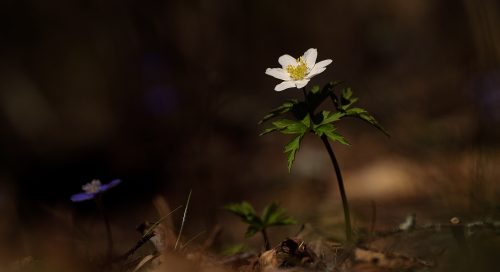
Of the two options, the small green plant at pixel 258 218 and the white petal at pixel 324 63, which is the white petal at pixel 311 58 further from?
the small green plant at pixel 258 218

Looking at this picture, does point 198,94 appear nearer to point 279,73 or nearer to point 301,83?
point 279,73

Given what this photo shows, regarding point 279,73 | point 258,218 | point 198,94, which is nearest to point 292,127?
point 279,73

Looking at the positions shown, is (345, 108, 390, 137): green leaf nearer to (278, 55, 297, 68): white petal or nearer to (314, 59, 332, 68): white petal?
(314, 59, 332, 68): white petal

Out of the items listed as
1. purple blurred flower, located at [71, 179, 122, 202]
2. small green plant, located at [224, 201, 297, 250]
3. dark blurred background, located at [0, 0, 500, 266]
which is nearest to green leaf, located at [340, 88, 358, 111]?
small green plant, located at [224, 201, 297, 250]

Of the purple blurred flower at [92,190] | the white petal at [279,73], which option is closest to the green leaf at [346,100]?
the white petal at [279,73]

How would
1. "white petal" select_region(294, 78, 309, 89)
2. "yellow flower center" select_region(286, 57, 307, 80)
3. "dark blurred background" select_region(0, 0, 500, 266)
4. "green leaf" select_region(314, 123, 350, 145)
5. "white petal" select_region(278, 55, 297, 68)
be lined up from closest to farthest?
1. "green leaf" select_region(314, 123, 350, 145)
2. "white petal" select_region(294, 78, 309, 89)
3. "yellow flower center" select_region(286, 57, 307, 80)
4. "white petal" select_region(278, 55, 297, 68)
5. "dark blurred background" select_region(0, 0, 500, 266)

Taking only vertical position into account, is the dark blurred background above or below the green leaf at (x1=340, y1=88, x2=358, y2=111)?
above

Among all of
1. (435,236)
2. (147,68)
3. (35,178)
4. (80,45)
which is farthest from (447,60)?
(435,236)
